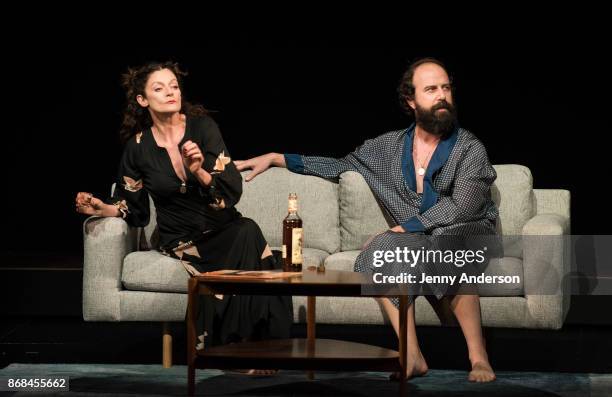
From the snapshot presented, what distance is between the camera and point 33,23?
6.57 m

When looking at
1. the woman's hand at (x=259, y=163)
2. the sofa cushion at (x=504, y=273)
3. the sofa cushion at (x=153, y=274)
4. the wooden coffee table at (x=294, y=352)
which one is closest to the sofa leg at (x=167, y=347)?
the sofa cushion at (x=153, y=274)

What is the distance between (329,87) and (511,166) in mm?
1590

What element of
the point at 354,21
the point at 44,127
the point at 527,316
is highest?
the point at 354,21

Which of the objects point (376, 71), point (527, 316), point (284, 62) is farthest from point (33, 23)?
→ point (527, 316)

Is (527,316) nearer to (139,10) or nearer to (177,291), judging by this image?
(177,291)

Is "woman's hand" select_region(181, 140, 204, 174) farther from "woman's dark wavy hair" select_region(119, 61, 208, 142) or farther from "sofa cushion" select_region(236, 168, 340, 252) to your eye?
"sofa cushion" select_region(236, 168, 340, 252)

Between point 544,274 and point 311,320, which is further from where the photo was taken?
point 544,274

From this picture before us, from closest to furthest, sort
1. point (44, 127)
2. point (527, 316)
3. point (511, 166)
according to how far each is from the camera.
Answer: point (527, 316) → point (511, 166) → point (44, 127)

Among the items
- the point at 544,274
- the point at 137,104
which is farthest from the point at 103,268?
the point at 544,274

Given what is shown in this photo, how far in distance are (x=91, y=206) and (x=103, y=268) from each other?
0.27m

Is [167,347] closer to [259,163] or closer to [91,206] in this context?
[91,206]

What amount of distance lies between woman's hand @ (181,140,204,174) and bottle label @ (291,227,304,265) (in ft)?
1.84

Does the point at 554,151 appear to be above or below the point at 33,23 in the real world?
below

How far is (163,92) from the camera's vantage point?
15.8 ft
